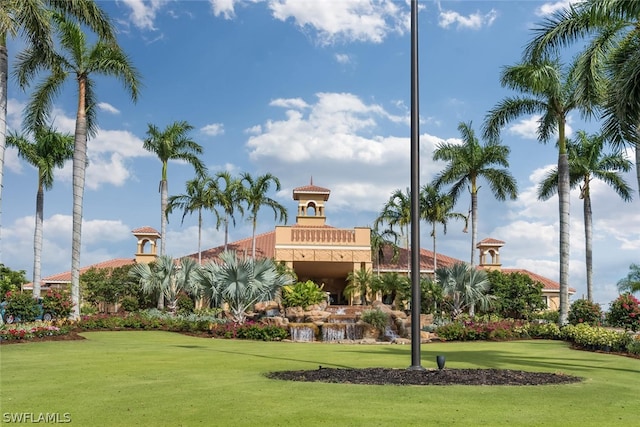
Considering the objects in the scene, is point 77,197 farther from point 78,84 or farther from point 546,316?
point 546,316

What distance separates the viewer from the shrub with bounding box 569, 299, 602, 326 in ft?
82.0

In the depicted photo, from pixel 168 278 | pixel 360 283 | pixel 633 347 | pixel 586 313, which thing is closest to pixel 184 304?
pixel 168 278

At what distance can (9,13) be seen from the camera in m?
18.0

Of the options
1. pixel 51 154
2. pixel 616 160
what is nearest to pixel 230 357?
pixel 51 154

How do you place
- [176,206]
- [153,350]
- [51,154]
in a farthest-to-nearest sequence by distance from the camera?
[176,206], [51,154], [153,350]

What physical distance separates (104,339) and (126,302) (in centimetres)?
1538

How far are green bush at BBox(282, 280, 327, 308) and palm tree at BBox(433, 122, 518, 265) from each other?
34.9ft

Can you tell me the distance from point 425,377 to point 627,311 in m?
15.4

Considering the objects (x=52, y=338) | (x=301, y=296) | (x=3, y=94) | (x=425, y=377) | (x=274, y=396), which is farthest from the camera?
(x=301, y=296)

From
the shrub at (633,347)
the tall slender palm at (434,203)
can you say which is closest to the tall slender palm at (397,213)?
the tall slender palm at (434,203)

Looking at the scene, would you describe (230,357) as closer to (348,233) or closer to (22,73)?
(22,73)

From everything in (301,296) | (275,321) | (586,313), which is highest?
(301,296)

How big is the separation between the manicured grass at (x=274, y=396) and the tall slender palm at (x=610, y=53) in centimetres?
664

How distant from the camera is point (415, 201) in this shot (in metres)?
11.2
